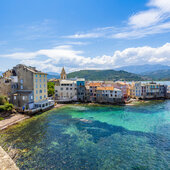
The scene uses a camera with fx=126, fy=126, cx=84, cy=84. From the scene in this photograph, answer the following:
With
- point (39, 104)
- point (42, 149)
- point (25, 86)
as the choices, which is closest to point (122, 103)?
point (39, 104)

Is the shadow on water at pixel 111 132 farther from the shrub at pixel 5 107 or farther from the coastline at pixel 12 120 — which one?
the shrub at pixel 5 107

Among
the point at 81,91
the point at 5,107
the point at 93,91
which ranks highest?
the point at 81,91

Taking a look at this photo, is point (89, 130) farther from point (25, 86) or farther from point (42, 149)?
point (25, 86)

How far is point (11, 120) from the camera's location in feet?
132

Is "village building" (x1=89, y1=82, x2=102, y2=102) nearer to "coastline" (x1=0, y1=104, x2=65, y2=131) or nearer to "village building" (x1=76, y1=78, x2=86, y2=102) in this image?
"village building" (x1=76, y1=78, x2=86, y2=102)

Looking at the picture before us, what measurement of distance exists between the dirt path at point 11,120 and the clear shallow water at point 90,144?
2.97 m

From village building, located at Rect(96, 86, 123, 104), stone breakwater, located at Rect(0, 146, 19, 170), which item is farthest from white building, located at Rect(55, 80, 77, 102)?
stone breakwater, located at Rect(0, 146, 19, 170)

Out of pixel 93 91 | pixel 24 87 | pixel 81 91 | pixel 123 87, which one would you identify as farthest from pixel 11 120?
pixel 123 87

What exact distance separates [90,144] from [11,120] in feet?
91.8

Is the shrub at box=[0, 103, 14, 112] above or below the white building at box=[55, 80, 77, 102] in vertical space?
below

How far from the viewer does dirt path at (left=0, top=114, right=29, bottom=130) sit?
36312mm

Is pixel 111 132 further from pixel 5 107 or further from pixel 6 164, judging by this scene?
pixel 5 107

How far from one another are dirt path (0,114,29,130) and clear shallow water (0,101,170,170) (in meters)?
2.97

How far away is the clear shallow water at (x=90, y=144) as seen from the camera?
20922 mm
